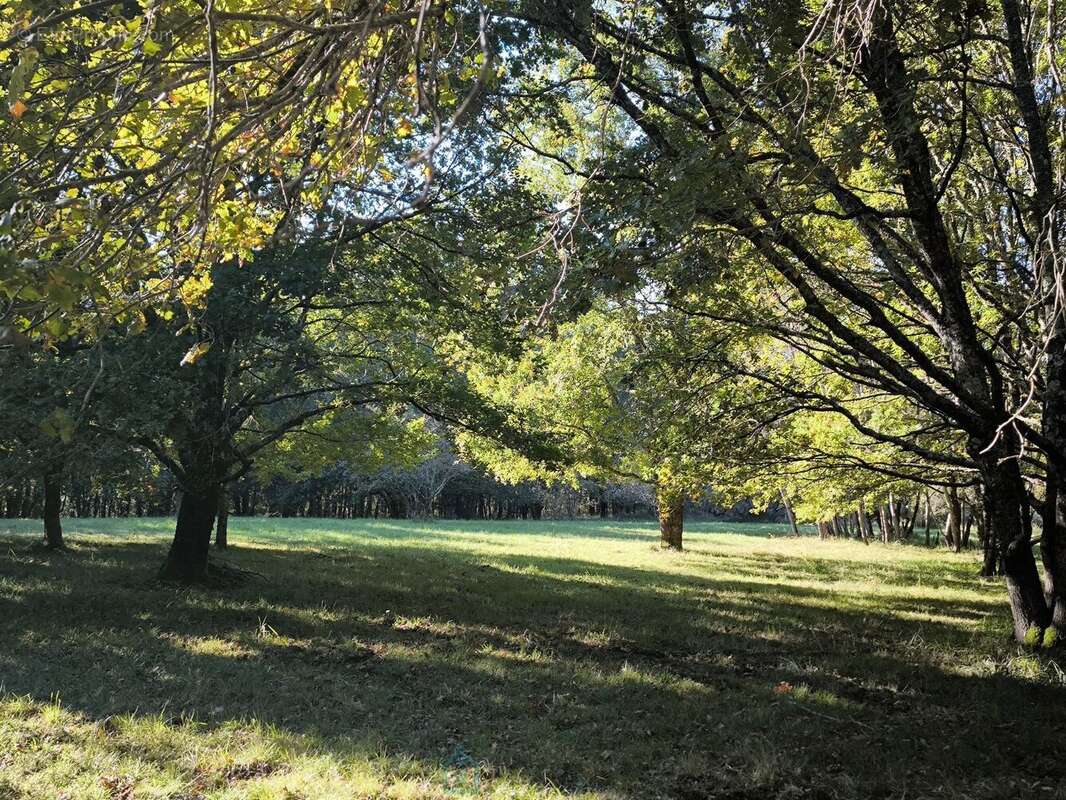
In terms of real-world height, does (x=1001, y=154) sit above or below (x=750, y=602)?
above

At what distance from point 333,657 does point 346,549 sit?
1352 centimetres

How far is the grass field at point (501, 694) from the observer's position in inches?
191

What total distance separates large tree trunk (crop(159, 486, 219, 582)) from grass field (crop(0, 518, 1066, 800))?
76cm

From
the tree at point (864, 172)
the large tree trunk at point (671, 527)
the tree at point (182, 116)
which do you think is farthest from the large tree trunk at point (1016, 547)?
the large tree trunk at point (671, 527)

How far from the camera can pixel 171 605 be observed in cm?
1047

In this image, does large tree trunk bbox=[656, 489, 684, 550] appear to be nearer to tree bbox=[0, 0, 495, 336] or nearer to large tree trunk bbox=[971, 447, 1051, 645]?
large tree trunk bbox=[971, 447, 1051, 645]

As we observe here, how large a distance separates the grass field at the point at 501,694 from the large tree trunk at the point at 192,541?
0.76 metres

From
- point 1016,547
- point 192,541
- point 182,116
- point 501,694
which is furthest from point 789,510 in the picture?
point 182,116

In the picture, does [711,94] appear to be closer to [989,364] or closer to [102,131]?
[989,364]

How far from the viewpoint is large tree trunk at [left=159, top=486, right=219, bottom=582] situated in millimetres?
12375

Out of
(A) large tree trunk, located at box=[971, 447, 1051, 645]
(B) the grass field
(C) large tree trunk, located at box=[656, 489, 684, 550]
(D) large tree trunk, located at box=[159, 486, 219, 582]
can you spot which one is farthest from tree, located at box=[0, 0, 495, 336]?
(C) large tree trunk, located at box=[656, 489, 684, 550]

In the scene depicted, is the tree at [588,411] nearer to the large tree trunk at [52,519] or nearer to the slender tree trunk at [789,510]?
the slender tree trunk at [789,510]

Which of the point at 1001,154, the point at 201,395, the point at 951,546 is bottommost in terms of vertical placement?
the point at 951,546

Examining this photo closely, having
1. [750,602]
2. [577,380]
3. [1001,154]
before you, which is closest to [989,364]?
[1001,154]
